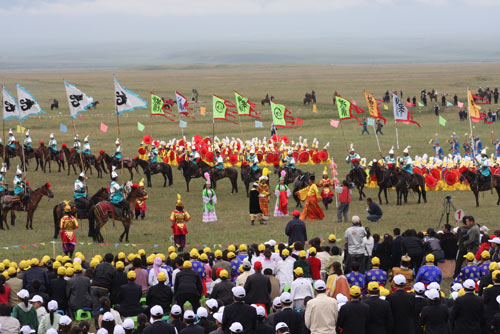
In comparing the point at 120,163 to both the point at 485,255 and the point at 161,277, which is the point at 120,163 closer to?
the point at 161,277

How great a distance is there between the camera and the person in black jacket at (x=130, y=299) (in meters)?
12.7

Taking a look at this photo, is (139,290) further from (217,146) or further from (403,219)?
(217,146)

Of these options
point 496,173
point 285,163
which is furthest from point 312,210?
point 496,173

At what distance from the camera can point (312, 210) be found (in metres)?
25.1

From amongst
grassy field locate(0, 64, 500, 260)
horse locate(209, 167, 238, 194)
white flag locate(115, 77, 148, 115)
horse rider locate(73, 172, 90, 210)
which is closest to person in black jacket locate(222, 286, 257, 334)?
grassy field locate(0, 64, 500, 260)

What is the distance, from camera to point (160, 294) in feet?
41.5

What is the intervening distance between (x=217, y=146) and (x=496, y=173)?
1438cm

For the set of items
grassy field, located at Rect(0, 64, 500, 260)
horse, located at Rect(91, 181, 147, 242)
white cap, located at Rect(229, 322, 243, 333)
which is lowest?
grassy field, located at Rect(0, 64, 500, 260)

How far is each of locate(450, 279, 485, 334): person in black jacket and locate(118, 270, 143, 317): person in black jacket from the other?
191 inches

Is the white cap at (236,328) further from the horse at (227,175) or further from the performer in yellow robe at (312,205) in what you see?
the horse at (227,175)

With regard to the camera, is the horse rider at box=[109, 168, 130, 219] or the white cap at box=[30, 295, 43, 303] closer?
the white cap at box=[30, 295, 43, 303]

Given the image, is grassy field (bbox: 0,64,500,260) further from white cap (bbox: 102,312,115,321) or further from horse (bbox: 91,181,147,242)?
white cap (bbox: 102,312,115,321)

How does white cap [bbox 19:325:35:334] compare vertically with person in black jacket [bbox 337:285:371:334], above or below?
below

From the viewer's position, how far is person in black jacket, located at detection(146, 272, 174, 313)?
497 inches
